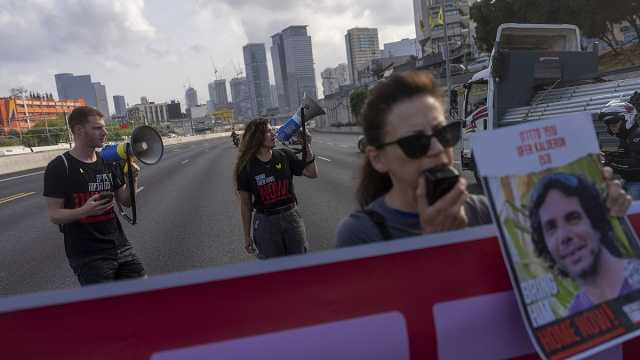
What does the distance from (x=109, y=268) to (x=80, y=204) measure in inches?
20.4

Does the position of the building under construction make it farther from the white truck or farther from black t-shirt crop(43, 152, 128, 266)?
black t-shirt crop(43, 152, 128, 266)

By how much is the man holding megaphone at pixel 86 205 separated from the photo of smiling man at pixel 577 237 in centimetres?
298

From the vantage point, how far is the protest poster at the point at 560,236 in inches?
60.1

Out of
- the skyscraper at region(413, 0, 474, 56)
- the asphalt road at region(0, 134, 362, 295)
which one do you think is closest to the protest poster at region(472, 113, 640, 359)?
the asphalt road at region(0, 134, 362, 295)

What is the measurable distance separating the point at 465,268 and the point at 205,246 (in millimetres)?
6632

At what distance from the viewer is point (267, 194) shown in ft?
14.6

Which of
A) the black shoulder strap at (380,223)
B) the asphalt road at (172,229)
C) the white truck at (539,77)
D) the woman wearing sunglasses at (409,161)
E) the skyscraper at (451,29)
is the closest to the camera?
the woman wearing sunglasses at (409,161)

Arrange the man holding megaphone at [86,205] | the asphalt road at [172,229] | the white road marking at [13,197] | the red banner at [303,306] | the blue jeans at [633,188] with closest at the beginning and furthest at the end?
the red banner at [303,306] → the man holding megaphone at [86,205] → the blue jeans at [633,188] → the asphalt road at [172,229] → the white road marking at [13,197]

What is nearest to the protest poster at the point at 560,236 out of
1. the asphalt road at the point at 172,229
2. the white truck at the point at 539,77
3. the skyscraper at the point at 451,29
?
the asphalt road at the point at 172,229

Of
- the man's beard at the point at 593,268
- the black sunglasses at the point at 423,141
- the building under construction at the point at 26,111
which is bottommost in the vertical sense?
the man's beard at the point at 593,268

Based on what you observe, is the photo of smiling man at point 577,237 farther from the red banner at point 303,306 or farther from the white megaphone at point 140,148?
the white megaphone at point 140,148

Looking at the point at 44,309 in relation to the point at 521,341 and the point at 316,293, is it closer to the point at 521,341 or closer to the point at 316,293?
the point at 316,293

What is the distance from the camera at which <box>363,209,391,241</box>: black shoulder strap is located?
70.9 inches

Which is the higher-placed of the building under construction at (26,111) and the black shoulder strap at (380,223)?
the building under construction at (26,111)
